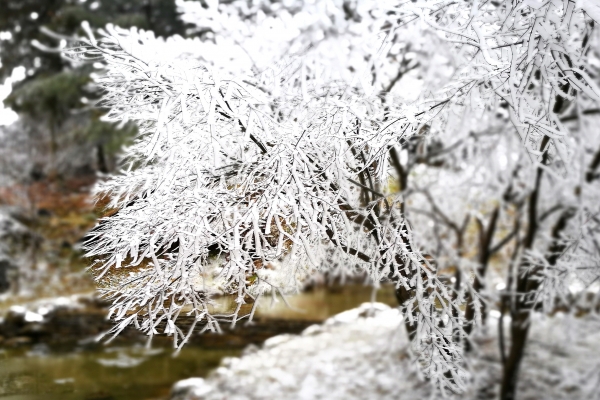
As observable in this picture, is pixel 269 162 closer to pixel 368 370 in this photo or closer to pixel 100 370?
pixel 368 370

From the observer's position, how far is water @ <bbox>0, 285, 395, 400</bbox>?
349 cm

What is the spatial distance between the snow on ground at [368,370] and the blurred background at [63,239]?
35 cm

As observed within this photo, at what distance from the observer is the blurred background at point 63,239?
4.40 metres

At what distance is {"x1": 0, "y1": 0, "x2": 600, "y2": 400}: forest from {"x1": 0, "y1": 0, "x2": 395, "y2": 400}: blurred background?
4cm

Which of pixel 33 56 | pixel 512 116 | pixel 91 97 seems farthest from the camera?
pixel 33 56

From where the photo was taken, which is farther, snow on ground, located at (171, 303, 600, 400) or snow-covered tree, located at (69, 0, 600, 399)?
snow on ground, located at (171, 303, 600, 400)

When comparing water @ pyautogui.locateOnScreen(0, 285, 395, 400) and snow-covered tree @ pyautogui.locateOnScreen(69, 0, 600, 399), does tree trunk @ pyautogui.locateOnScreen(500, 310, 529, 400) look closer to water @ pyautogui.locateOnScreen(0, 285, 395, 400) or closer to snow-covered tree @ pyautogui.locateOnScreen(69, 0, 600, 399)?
water @ pyautogui.locateOnScreen(0, 285, 395, 400)

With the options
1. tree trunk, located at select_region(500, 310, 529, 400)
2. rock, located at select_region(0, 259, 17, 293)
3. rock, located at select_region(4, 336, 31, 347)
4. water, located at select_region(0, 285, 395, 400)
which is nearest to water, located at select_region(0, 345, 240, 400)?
water, located at select_region(0, 285, 395, 400)

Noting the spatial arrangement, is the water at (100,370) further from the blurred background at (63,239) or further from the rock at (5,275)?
the rock at (5,275)

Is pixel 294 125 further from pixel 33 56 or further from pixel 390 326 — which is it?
pixel 33 56

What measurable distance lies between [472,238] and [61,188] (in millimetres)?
6924

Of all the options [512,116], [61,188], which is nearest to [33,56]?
[61,188]

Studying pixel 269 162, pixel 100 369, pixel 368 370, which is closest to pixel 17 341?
pixel 100 369

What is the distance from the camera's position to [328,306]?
7223 millimetres
